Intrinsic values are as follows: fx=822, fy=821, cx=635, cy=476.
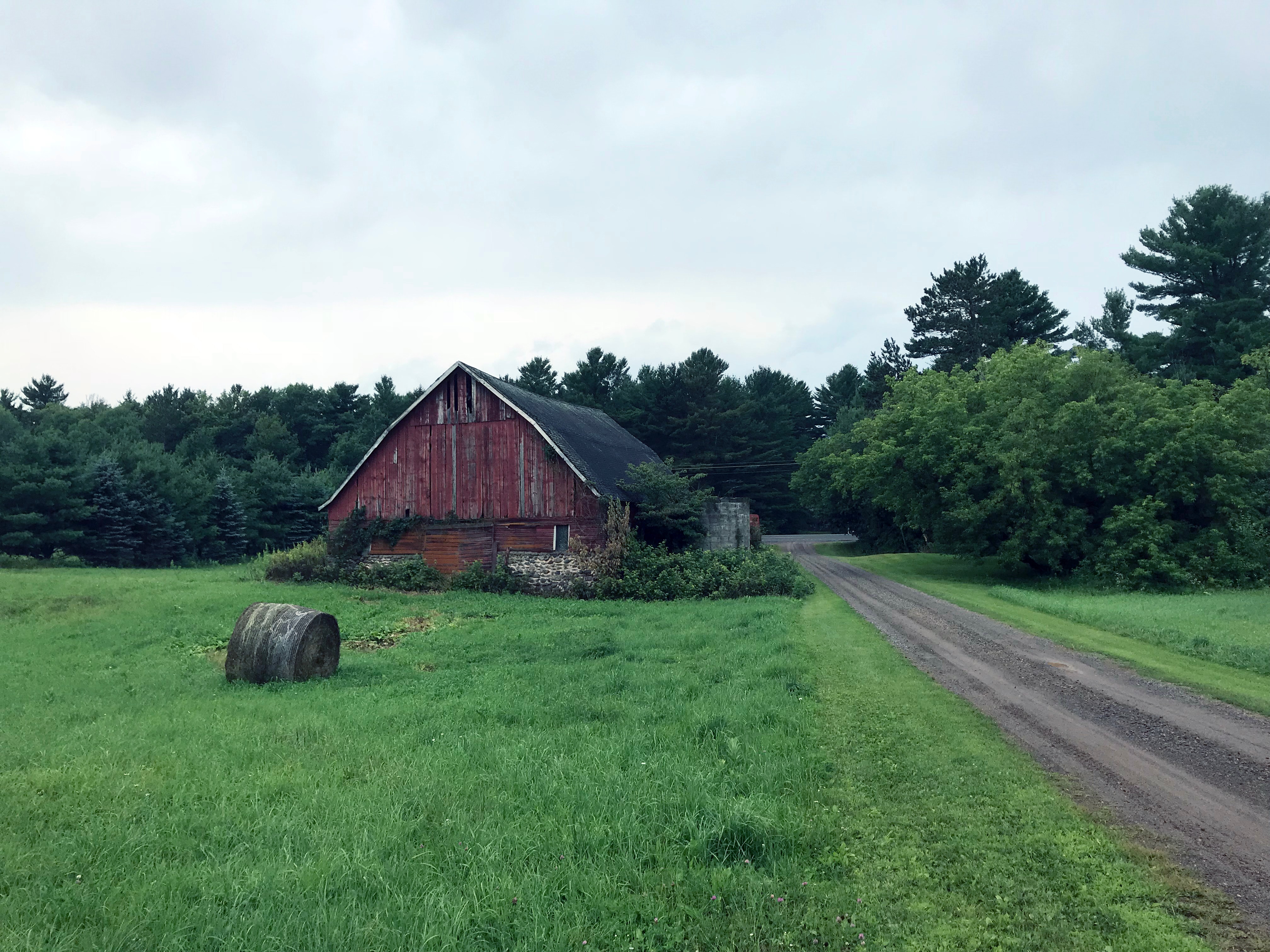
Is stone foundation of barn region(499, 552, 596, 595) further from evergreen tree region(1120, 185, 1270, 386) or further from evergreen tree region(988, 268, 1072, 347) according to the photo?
evergreen tree region(988, 268, 1072, 347)

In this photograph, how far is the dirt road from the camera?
633 cm

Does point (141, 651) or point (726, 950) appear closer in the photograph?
point (726, 950)

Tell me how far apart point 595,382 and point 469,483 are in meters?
52.1

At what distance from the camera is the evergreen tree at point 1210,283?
4278 cm

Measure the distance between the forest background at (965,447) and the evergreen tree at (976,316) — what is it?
0.61 ft

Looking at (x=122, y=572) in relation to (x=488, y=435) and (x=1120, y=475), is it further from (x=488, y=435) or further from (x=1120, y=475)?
(x=1120, y=475)

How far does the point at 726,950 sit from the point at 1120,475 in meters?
32.7

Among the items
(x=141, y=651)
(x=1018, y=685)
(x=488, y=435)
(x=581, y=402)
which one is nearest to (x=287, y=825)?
(x=1018, y=685)

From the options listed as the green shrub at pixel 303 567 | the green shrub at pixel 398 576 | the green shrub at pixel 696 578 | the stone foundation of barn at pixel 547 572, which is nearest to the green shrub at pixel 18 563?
the green shrub at pixel 303 567

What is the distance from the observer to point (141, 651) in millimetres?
16547

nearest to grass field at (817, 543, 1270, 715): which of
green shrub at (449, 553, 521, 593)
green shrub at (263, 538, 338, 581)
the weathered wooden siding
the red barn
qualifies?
the red barn

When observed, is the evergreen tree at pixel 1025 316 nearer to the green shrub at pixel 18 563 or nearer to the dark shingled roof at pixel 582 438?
the dark shingled roof at pixel 582 438

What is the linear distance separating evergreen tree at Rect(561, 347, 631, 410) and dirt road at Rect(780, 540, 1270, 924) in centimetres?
6245

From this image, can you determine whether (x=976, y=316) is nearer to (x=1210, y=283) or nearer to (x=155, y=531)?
(x=1210, y=283)
